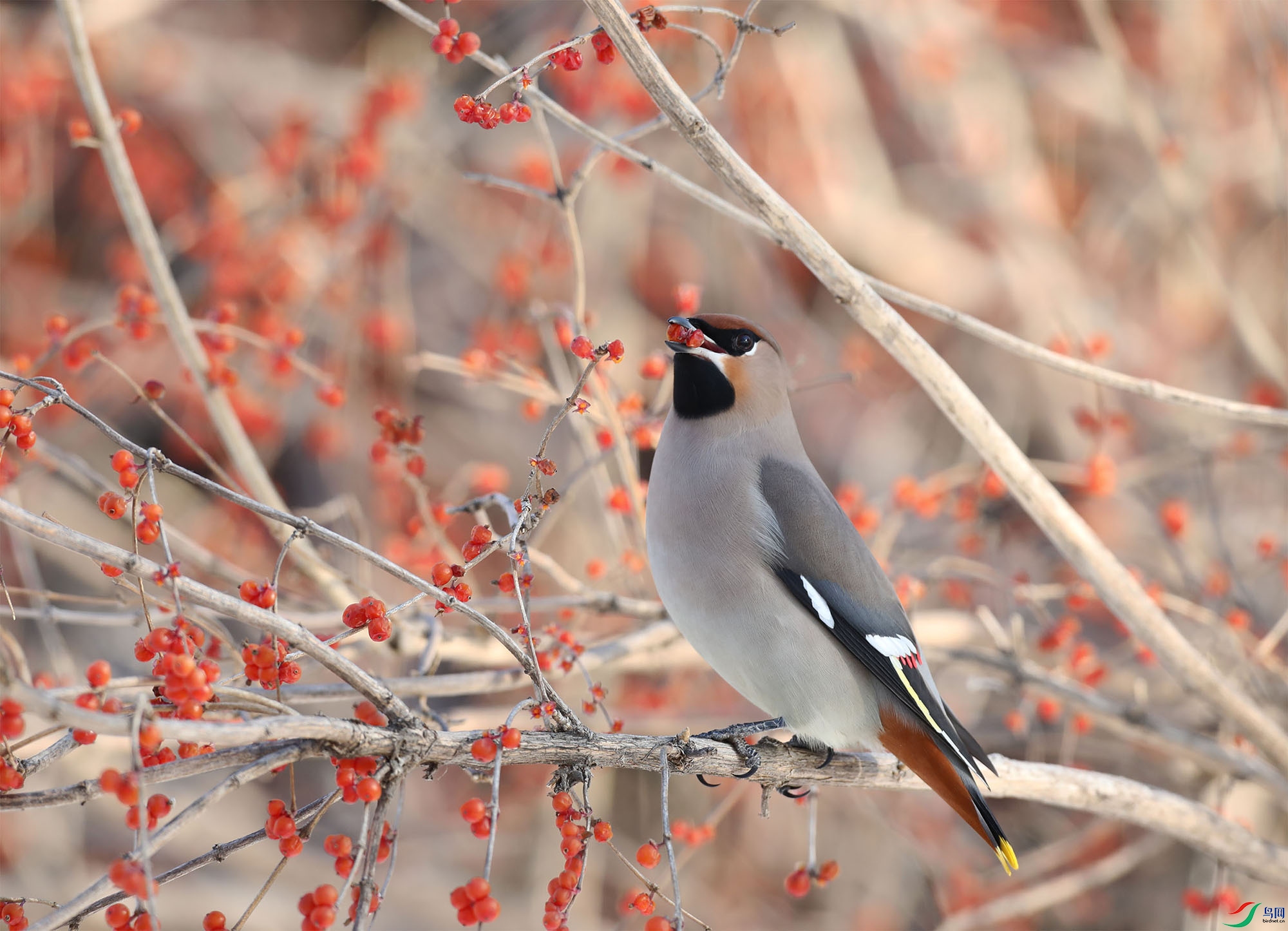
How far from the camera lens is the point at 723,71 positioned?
2445mm

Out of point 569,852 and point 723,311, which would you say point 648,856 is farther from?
point 723,311

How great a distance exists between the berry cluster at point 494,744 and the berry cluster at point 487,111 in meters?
1.08

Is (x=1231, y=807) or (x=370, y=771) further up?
(x=370, y=771)

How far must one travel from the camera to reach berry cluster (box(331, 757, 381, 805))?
1841mm

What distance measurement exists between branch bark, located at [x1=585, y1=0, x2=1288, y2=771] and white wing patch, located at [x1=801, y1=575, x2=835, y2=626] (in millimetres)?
529

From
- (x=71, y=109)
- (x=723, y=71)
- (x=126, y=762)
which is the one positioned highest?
(x=723, y=71)

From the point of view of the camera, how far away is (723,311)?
21.5 ft

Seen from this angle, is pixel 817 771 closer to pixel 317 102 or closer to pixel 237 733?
pixel 237 733

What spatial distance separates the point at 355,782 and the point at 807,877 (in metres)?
1.36

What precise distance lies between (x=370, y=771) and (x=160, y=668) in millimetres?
420

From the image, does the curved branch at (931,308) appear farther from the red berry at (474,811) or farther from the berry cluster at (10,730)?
the berry cluster at (10,730)

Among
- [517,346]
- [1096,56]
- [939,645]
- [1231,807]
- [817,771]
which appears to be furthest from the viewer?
[1096,56]

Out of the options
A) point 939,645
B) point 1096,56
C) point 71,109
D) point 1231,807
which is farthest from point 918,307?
point 71,109
